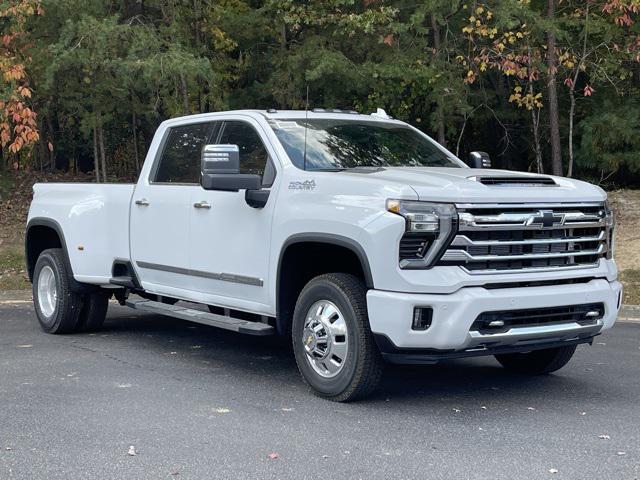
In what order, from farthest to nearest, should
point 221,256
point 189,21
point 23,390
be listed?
1. point 189,21
2. point 221,256
3. point 23,390

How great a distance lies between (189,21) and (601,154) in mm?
9321

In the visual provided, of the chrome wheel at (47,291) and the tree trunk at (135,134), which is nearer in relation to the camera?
the chrome wheel at (47,291)

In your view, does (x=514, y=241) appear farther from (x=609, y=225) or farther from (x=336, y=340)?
(x=336, y=340)

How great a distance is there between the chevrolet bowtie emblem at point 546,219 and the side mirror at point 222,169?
2023 mm

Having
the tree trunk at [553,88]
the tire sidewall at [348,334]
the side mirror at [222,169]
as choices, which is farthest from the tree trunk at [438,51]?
the tire sidewall at [348,334]

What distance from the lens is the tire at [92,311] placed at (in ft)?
30.8

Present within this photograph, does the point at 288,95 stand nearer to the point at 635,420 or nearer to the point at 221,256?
the point at 221,256

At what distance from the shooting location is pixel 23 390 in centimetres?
684

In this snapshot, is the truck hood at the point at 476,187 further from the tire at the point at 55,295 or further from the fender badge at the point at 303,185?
the tire at the point at 55,295

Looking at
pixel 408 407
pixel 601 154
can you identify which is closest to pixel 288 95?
pixel 601 154

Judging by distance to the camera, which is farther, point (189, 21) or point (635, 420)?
point (189, 21)

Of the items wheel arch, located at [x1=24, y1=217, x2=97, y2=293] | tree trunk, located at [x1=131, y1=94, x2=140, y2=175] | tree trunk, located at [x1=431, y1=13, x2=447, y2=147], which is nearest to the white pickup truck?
wheel arch, located at [x1=24, y1=217, x2=97, y2=293]

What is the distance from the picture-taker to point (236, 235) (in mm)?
7207

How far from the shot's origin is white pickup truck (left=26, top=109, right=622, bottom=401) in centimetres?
588
